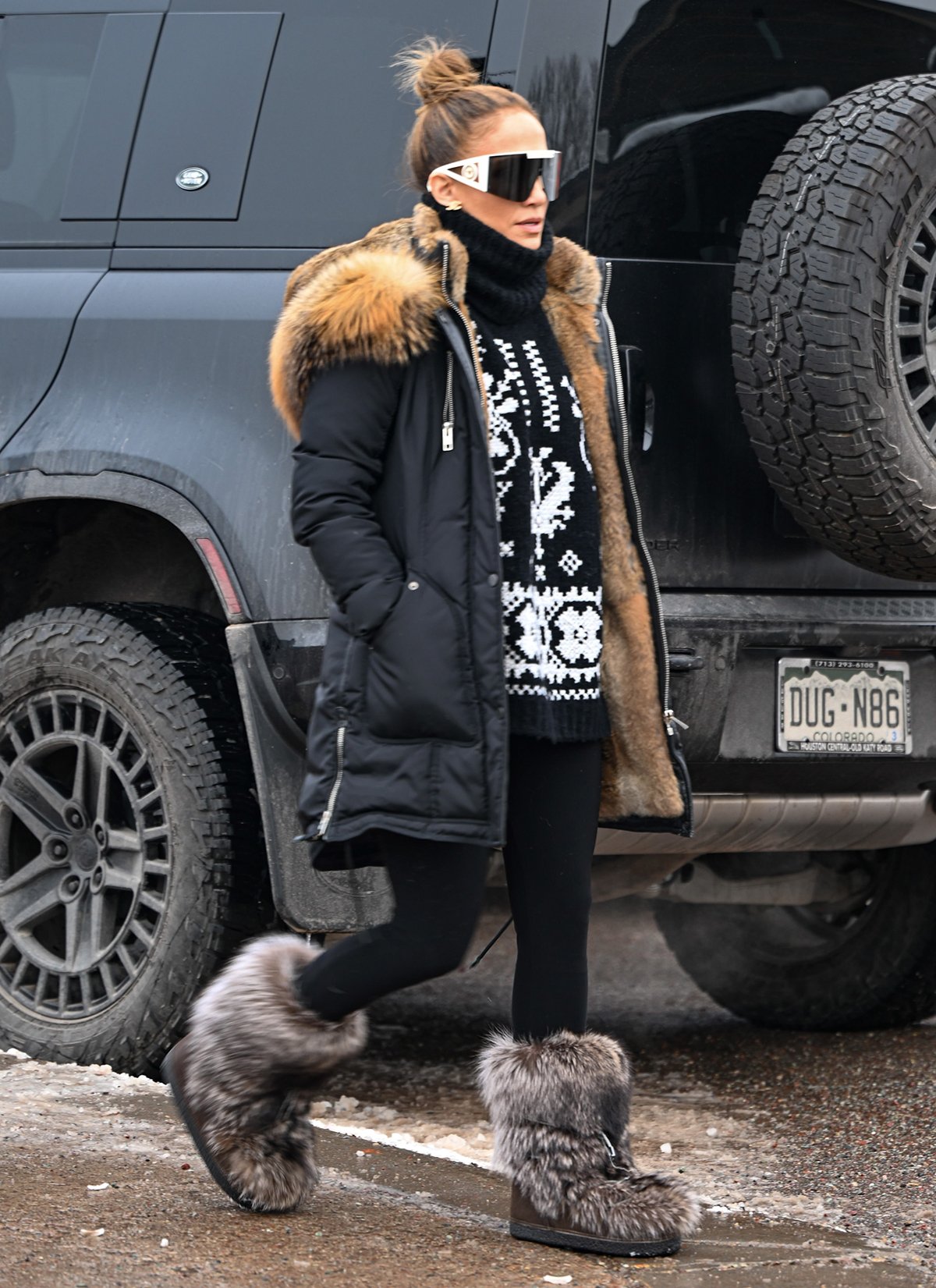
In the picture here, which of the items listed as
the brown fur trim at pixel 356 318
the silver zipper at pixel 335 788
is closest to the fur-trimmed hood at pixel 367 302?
the brown fur trim at pixel 356 318

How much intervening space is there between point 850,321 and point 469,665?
107 cm

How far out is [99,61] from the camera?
4004 millimetres

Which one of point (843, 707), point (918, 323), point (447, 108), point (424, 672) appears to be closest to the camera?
point (424, 672)

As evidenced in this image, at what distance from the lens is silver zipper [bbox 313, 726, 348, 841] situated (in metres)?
2.78

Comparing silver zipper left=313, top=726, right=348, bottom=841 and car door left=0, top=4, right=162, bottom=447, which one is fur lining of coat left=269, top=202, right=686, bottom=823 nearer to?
silver zipper left=313, top=726, right=348, bottom=841

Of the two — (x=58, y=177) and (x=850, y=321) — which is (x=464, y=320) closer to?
(x=850, y=321)

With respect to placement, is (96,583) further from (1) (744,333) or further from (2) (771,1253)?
(2) (771,1253)

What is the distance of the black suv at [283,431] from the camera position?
3443 millimetres

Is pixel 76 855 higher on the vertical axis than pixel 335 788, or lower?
A: lower

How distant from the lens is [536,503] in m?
2.93

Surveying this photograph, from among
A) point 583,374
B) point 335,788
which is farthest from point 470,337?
point 335,788

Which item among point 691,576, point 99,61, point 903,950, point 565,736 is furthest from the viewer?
point 903,950

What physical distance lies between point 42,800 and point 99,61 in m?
1.56

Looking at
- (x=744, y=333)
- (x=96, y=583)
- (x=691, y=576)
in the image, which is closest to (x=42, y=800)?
(x=96, y=583)
